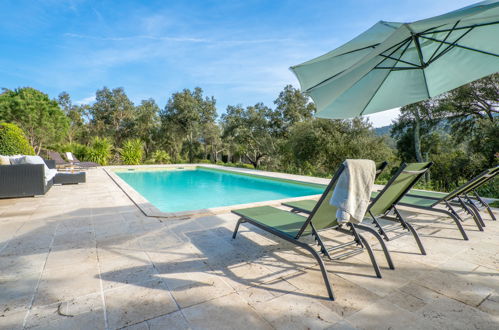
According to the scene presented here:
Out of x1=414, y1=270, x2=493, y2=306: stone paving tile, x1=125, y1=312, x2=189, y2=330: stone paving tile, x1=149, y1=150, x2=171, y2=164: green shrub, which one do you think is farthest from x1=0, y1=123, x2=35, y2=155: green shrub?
x1=149, y1=150, x2=171, y2=164: green shrub

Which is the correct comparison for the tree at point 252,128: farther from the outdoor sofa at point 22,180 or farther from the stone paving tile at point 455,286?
the stone paving tile at point 455,286

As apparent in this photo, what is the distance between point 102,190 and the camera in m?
6.41

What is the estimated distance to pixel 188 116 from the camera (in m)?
19.4

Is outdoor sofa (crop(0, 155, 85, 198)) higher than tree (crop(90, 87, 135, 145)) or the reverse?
the reverse

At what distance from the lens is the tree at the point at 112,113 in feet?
65.3

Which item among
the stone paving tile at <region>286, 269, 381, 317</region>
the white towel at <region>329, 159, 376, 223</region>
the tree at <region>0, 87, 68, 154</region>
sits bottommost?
the stone paving tile at <region>286, 269, 381, 317</region>

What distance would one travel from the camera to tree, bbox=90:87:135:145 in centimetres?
1989

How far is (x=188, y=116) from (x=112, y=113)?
6.42m

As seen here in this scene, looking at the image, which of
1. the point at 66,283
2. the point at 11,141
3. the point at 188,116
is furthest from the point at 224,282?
the point at 188,116

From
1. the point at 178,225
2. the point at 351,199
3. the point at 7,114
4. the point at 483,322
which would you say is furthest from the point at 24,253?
the point at 7,114

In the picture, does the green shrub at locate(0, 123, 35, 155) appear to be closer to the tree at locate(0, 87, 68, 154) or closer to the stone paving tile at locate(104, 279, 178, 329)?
the stone paving tile at locate(104, 279, 178, 329)

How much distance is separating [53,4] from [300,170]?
12480 mm

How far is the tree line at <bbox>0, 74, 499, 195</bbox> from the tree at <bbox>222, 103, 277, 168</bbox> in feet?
0.25

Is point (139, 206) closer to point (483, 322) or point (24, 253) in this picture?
point (24, 253)
